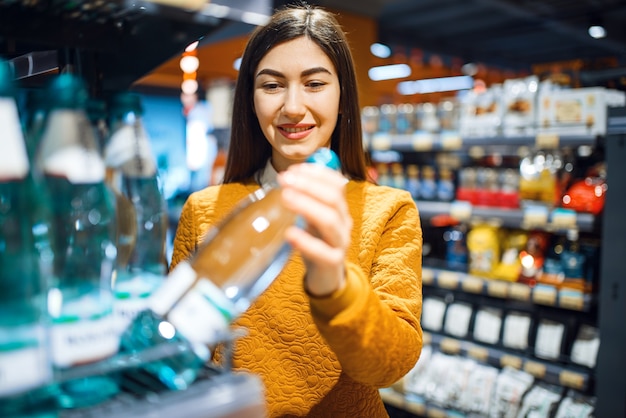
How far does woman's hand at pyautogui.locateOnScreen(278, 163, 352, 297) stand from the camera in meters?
0.60

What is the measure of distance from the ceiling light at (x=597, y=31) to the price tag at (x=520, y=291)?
15.5 ft

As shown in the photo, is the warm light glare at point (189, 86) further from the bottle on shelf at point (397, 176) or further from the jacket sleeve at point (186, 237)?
the jacket sleeve at point (186, 237)

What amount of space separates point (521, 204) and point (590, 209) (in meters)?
0.44

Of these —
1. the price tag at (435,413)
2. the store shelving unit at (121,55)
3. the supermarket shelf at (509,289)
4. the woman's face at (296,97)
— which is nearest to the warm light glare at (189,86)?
the supermarket shelf at (509,289)

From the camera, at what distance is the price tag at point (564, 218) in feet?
8.99

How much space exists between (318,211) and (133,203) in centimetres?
26

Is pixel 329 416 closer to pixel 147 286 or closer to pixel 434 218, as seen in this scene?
pixel 147 286

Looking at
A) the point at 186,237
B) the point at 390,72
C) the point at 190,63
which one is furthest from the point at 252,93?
the point at 390,72

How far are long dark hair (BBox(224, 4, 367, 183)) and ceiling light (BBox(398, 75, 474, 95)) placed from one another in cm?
889

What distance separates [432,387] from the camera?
333 centimetres

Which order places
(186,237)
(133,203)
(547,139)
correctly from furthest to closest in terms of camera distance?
(547,139) < (186,237) < (133,203)

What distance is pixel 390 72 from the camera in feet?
31.0

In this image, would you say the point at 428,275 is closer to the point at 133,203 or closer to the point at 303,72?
the point at 303,72

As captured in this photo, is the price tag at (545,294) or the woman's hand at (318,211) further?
the price tag at (545,294)
